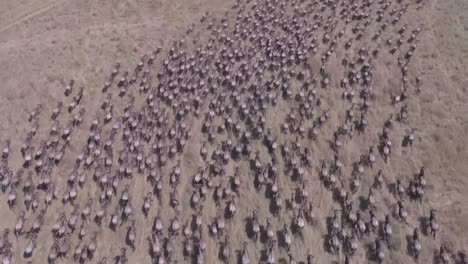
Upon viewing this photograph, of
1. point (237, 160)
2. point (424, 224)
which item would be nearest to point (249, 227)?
point (237, 160)

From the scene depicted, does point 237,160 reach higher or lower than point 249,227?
higher

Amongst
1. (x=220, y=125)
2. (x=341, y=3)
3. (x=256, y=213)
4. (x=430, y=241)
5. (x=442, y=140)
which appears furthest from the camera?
(x=341, y=3)

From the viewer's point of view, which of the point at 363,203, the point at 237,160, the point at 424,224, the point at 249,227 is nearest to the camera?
the point at 424,224

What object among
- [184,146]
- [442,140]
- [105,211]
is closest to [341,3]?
[442,140]

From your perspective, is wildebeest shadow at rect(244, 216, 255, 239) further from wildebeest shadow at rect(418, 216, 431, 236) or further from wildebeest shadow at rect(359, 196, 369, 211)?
wildebeest shadow at rect(418, 216, 431, 236)

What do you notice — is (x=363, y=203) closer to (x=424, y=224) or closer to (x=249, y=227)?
(x=424, y=224)

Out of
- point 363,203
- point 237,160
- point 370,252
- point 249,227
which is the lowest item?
point 370,252

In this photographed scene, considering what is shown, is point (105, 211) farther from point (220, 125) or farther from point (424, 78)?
point (424, 78)

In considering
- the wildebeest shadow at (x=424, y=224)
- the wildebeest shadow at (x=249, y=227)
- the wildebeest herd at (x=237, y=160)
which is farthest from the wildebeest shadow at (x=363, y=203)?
the wildebeest shadow at (x=249, y=227)

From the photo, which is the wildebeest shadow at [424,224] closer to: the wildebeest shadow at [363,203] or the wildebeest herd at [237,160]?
the wildebeest herd at [237,160]
